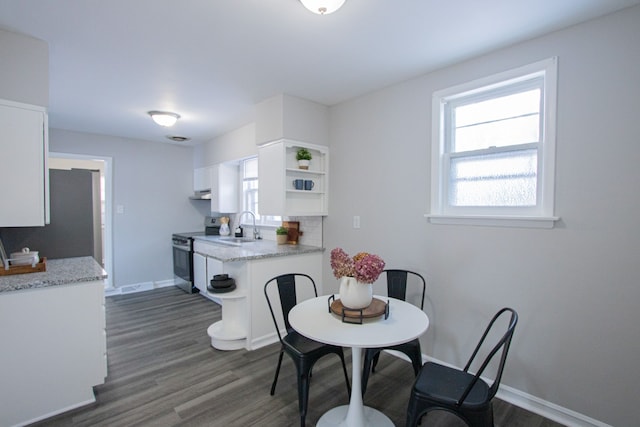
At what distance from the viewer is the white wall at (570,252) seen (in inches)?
68.2

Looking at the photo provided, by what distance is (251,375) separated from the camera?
8.25ft

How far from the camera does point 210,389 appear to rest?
232 centimetres

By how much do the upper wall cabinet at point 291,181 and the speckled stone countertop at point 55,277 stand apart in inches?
63.6

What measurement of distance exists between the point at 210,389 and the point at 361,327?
1.45 metres

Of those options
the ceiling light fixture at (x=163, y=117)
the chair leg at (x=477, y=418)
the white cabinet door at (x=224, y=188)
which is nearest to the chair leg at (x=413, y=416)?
the chair leg at (x=477, y=418)

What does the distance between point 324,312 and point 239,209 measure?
3.47m

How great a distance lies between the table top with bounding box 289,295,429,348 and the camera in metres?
1.50

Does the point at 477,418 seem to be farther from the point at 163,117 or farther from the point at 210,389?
the point at 163,117

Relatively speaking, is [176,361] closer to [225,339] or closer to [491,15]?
[225,339]

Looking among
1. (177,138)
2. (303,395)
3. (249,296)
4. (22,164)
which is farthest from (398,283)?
(177,138)

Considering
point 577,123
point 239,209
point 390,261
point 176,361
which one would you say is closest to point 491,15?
point 577,123

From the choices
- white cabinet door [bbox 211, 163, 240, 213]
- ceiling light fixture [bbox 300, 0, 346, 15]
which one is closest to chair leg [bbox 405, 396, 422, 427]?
ceiling light fixture [bbox 300, 0, 346, 15]

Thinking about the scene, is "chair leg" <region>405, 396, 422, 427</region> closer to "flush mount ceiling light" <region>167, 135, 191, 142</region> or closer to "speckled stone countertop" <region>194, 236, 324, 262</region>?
"speckled stone countertop" <region>194, 236, 324, 262</region>

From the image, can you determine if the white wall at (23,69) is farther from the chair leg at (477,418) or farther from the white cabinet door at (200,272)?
the chair leg at (477,418)
